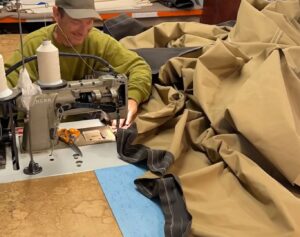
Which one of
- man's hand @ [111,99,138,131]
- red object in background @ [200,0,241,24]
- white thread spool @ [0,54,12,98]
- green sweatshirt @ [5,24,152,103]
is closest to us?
white thread spool @ [0,54,12,98]

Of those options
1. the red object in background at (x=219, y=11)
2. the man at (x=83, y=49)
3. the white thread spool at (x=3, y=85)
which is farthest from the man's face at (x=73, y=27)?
the red object in background at (x=219, y=11)

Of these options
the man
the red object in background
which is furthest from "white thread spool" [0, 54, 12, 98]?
the red object in background

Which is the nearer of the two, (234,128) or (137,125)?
(234,128)

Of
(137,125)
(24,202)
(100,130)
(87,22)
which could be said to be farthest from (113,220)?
(87,22)

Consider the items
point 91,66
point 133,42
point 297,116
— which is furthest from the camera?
point 133,42

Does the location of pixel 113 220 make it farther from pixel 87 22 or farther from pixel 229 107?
pixel 87 22

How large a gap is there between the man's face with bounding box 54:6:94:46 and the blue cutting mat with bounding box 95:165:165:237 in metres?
0.50

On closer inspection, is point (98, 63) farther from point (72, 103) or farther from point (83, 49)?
point (72, 103)

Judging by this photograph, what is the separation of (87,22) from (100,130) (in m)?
0.35

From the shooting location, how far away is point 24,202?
104 centimetres

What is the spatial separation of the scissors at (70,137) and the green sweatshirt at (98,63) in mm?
231

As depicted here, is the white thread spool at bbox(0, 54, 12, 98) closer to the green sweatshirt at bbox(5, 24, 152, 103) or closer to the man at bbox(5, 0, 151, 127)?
the man at bbox(5, 0, 151, 127)

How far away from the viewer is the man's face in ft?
4.59

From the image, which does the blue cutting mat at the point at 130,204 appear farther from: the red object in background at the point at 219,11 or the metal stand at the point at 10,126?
the red object in background at the point at 219,11
